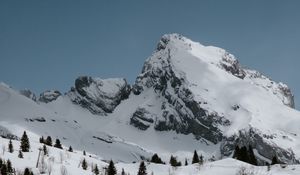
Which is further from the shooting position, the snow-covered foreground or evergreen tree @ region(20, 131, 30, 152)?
evergreen tree @ region(20, 131, 30, 152)

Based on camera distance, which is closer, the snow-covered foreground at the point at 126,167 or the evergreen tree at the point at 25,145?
the snow-covered foreground at the point at 126,167

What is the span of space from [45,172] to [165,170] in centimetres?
2547

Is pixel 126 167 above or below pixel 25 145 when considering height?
below

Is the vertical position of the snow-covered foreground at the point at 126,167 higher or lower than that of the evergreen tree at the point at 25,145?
lower

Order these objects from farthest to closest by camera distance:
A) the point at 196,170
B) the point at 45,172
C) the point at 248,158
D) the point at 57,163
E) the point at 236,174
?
the point at 248,158
the point at 57,163
the point at 45,172
the point at 196,170
the point at 236,174

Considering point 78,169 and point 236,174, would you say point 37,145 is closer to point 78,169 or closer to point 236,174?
point 78,169

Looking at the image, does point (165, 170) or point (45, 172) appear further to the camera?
point (165, 170)

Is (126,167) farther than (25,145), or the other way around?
(126,167)

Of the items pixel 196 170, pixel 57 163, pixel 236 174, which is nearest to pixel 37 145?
pixel 57 163

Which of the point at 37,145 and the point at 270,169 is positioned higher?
the point at 37,145

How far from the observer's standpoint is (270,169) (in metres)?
99.8

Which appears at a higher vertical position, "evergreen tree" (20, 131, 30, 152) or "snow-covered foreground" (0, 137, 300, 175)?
"evergreen tree" (20, 131, 30, 152)

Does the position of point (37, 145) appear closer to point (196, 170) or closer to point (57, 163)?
point (57, 163)

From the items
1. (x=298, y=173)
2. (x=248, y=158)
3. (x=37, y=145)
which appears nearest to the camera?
(x=298, y=173)
